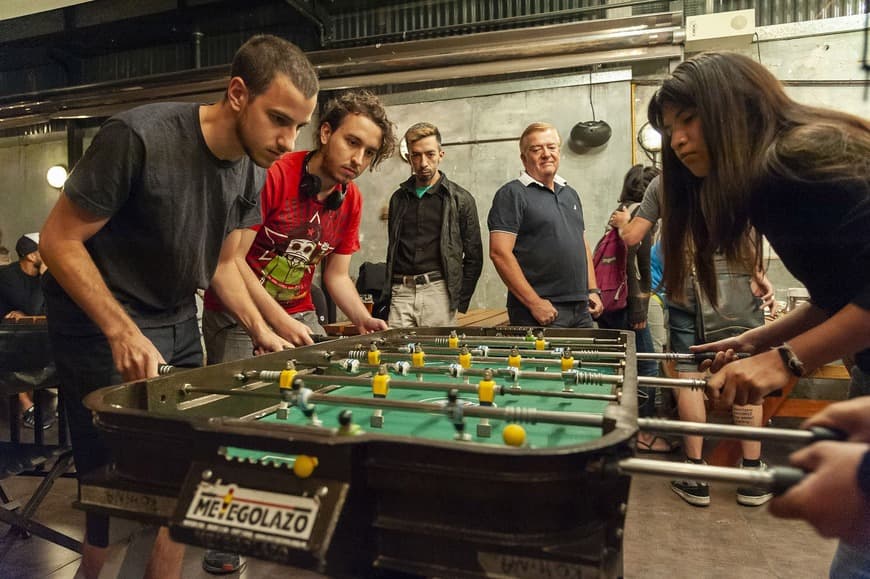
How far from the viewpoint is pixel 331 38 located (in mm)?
6195

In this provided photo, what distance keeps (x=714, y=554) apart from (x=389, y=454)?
2.26 meters

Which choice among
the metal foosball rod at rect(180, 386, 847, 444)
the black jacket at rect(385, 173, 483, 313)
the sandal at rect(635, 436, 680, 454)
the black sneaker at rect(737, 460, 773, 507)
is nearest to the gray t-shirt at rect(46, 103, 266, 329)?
the metal foosball rod at rect(180, 386, 847, 444)

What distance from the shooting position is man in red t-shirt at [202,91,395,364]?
7.46ft

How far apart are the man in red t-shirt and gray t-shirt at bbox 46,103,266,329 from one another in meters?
0.50

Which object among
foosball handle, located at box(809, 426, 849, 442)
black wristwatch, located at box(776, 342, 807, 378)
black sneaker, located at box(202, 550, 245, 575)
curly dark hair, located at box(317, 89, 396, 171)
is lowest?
black sneaker, located at box(202, 550, 245, 575)

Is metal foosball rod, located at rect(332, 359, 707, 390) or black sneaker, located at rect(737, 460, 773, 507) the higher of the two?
metal foosball rod, located at rect(332, 359, 707, 390)

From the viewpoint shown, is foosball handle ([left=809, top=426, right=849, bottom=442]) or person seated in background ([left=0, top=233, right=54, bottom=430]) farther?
person seated in background ([left=0, top=233, right=54, bottom=430])

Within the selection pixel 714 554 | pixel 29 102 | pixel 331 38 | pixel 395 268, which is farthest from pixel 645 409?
pixel 29 102

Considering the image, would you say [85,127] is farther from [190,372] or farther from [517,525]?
[517,525]

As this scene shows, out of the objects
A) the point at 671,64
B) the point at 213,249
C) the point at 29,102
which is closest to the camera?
the point at 213,249

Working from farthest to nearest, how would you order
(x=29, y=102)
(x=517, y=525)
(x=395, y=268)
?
(x=29, y=102), (x=395, y=268), (x=517, y=525)

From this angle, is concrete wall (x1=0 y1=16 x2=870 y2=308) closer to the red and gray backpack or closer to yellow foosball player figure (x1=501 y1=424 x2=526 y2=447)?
the red and gray backpack

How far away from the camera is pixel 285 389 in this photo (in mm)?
1262

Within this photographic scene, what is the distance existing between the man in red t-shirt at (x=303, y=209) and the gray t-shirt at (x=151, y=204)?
0.50 metres
